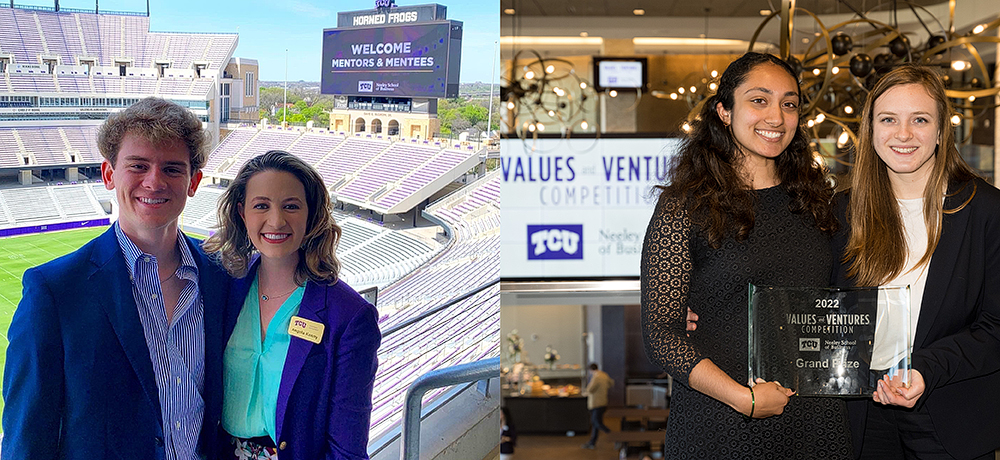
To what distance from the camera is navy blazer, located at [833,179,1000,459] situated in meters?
1.77

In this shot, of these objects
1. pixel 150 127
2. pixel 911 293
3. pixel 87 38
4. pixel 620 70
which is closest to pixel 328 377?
pixel 150 127

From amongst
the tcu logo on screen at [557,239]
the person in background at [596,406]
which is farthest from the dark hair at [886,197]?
the tcu logo on screen at [557,239]

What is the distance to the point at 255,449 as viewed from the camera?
160 cm

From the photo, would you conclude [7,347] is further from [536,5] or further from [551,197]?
[551,197]

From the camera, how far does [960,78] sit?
9766 millimetres

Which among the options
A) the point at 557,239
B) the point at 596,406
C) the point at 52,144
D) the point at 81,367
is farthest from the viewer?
the point at 557,239

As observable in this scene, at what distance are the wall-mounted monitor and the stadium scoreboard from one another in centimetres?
780

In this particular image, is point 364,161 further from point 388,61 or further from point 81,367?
point 81,367

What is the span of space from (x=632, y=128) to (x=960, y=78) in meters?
4.14

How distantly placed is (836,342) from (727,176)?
0.44 meters

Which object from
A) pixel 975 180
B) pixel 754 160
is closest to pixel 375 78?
pixel 754 160

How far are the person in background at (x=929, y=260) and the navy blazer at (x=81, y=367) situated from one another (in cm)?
151

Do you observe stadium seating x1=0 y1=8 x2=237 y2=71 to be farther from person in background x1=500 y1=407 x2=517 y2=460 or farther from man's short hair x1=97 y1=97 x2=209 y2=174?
person in background x1=500 y1=407 x2=517 y2=460

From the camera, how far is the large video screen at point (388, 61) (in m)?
1.67
